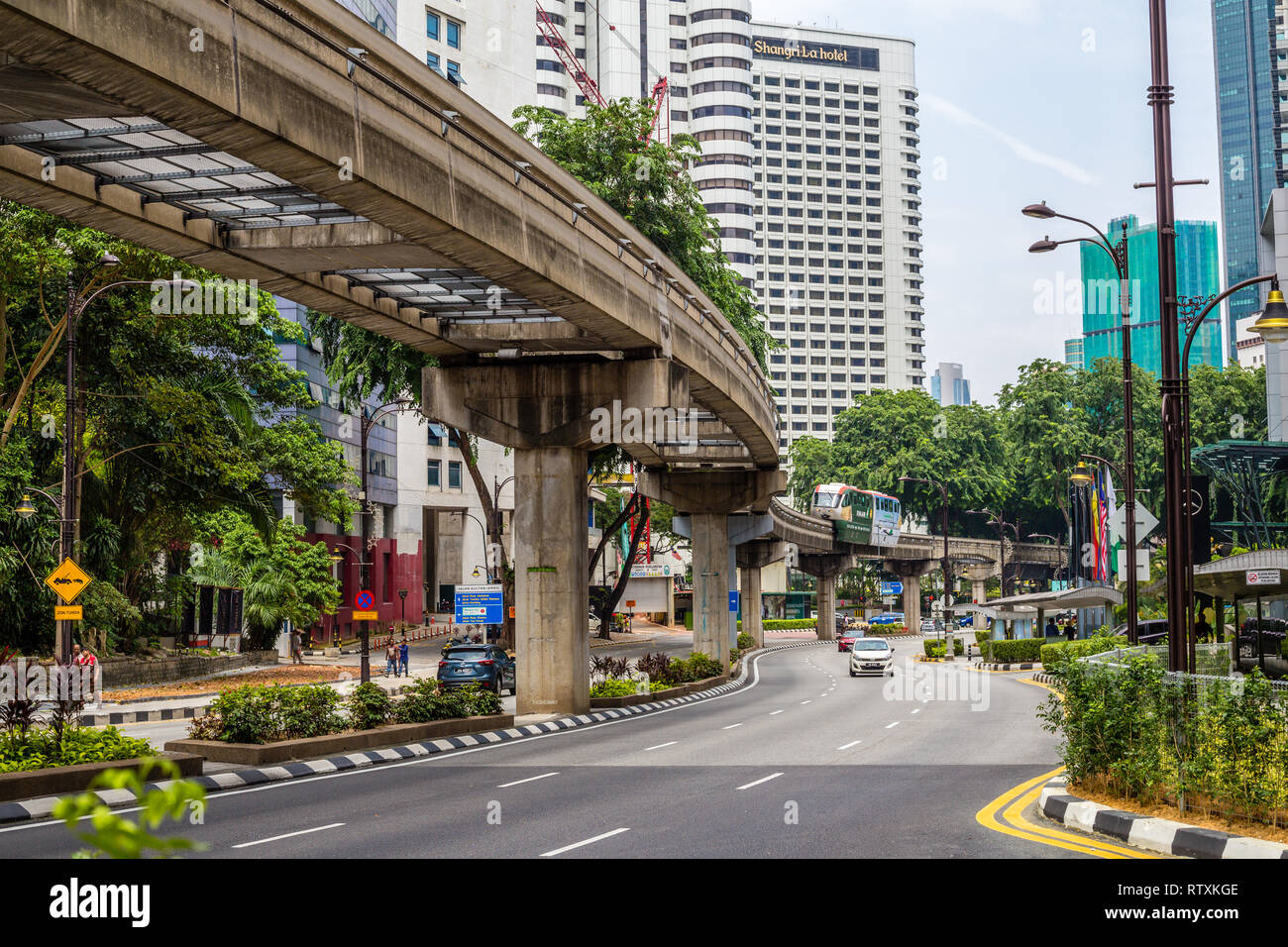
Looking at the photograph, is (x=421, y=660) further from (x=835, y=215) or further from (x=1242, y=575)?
(x=835, y=215)

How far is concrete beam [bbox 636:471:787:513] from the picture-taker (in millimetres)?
52906

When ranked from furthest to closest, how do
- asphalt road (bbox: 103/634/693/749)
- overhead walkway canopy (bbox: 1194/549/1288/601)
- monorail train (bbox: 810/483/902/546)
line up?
monorail train (bbox: 810/483/902/546) → asphalt road (bbox: 103/634/693/749) → overhead walkway canopy (bbox: 1194/549/1288/601)

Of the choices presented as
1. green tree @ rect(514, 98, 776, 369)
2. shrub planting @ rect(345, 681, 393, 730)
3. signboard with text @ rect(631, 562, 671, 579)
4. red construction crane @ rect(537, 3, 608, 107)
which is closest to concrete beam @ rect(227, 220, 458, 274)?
shrub planting @ rect(345, 681, 393, 730)

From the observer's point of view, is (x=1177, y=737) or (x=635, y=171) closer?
(x=1177, y=737)

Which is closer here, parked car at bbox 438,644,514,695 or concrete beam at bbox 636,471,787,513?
parked car at bbox 438,644,514,695

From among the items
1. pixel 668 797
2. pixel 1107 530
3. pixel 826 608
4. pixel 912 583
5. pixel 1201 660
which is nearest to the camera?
pixel 668 797

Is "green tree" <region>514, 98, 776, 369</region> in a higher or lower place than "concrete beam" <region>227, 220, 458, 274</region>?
higher

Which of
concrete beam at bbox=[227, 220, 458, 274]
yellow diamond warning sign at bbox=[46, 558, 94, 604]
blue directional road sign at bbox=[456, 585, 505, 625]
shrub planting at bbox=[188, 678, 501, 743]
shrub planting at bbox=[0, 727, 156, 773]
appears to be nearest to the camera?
shrub planting at bbox=[0, 727, 156, 773]

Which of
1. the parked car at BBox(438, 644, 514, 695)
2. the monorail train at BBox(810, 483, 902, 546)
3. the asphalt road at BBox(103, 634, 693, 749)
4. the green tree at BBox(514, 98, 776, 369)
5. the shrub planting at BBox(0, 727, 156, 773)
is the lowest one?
the asphalt road at BBox(103, 634, 693, 749)

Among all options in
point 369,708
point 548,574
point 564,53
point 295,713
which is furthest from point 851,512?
point 564,53

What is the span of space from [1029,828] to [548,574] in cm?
A: 1801

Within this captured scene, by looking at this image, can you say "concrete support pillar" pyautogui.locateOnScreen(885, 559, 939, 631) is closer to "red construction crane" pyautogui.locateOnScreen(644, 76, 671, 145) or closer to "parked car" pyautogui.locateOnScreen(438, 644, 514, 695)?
"red construction crane" pyautogui.locateOnScreen(644, 76, 671, 145)

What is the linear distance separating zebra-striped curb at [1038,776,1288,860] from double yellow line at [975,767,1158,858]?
8.6 inches

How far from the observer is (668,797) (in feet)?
53.5
